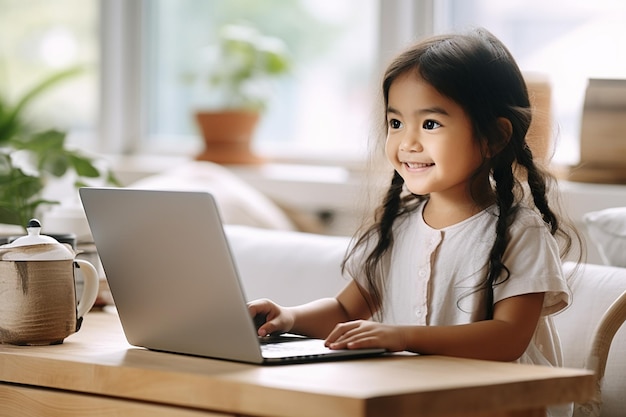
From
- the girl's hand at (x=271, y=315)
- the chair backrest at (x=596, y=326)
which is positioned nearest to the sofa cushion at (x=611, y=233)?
the chair backrest at (x=596, y=326)

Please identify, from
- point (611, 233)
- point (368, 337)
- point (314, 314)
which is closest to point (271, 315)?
point (314, 314)

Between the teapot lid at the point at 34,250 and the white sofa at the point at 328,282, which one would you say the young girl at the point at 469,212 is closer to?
the white sofa at the point at 328,282

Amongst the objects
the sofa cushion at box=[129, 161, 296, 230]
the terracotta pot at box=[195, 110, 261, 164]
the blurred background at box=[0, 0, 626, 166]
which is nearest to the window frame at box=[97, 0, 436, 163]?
the blurred background at box=[0, 0, 626, 166]

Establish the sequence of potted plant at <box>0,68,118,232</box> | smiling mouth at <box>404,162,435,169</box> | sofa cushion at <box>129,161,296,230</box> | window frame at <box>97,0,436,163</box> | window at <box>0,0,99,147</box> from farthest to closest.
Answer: window at <box>0,0,99,147</box>, window frame at <box>97,0,436,163</box>, sofa cushion at <box>129,161,296,230</box>, potted plant at <box>0,68,118,232</box>, smiling mouth at <box>404,162,435,169</box>

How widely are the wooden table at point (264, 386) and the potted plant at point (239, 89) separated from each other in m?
1.94


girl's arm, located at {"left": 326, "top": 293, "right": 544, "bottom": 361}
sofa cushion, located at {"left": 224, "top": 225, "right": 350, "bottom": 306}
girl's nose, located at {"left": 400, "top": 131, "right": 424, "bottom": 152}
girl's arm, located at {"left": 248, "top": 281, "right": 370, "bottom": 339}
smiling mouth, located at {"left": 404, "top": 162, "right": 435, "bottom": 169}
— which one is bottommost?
sofa cushion, located at {"left": 224, "top": 225, "right": 350, "bottom": 306}

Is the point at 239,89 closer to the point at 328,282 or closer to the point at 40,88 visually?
the point at 40,88

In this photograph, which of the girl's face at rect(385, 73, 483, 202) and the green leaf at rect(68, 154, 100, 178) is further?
the green leaf at rect(68, 154, 100, 178)

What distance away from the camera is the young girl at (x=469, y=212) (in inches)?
55.4

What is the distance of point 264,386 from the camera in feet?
3.46

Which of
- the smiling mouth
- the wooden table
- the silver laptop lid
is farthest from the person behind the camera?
the smiling mouth

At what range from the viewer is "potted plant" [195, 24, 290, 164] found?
127 inches

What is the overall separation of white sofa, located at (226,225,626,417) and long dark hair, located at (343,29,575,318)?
21cm

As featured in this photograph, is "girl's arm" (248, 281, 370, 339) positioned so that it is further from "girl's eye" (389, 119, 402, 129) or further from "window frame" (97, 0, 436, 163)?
"window frame" (97, 0, 436, 163)
